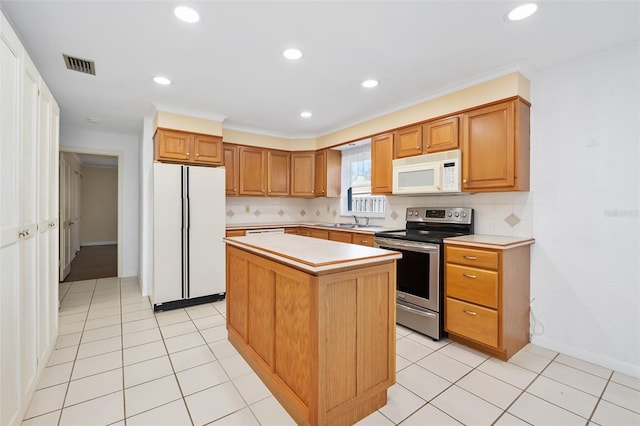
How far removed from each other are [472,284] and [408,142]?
1.73 metres

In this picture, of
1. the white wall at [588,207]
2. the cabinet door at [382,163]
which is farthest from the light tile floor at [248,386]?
the cabinet door at [382,163]

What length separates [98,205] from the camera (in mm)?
9141

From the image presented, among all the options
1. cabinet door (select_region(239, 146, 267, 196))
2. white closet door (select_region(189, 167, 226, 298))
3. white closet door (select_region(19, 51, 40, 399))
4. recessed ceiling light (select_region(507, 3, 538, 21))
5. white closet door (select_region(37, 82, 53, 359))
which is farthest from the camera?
cabinet door (select_region(239, 146, 267, 196))

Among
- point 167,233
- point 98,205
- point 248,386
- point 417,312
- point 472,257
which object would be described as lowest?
point 248,386

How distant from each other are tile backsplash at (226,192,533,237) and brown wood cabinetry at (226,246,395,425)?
69.2 inches

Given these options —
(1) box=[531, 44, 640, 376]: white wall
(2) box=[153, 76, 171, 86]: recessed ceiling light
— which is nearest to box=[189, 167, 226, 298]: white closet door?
(2) box=[153, 76, 171, 86]: recessed ceiling light

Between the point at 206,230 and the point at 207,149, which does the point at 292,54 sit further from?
the point at 206,230

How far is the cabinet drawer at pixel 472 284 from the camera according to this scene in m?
2.45

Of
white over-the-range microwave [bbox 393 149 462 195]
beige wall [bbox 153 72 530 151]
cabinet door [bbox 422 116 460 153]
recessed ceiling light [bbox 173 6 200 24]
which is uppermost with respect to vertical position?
recessed ceiling light [bbox 173 6 200 24]

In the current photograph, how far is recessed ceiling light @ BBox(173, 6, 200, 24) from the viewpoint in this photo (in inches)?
74.0

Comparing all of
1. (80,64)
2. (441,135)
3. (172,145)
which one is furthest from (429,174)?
(80,64)

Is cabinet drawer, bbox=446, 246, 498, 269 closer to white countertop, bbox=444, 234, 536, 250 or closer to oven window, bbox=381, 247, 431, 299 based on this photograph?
white countertop, bbox=444, 234, 536, 250

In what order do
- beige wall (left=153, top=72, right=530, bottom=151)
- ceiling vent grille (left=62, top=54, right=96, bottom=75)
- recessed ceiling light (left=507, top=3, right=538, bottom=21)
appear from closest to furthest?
recessed ceiling light (left=507, top=3, right=538, bottom=21), ceiling vent grille (left=62, top=54, right=96, bottom=75), beige wall (left=153, top=72, right=530, bottom=151)

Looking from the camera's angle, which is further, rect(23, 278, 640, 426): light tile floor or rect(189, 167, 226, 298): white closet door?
rect(189, 167, 226, 298): white closet door
